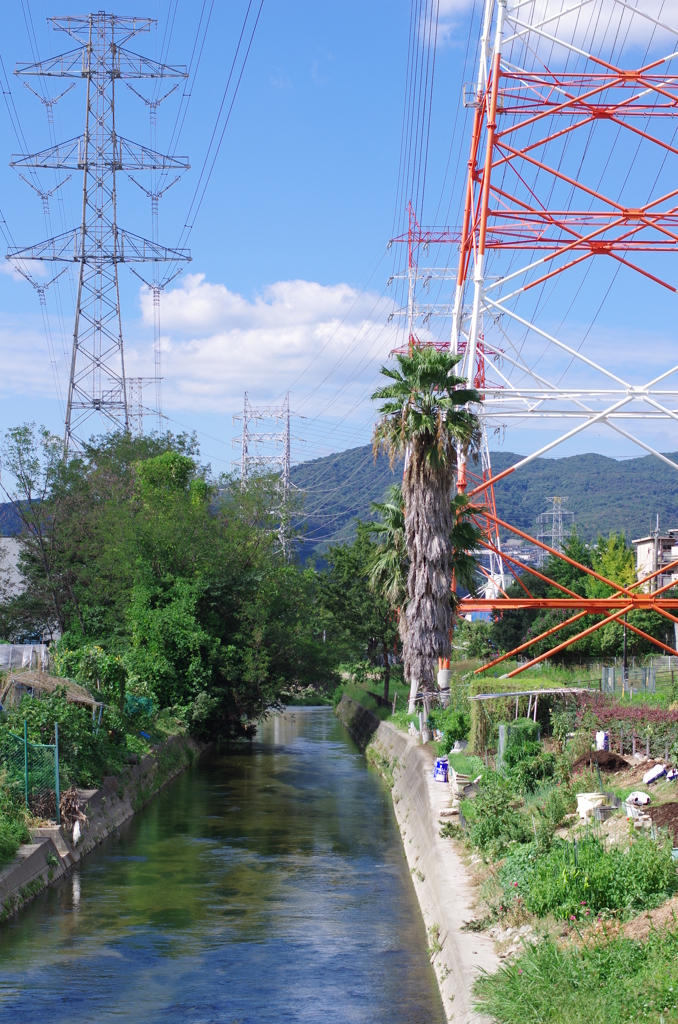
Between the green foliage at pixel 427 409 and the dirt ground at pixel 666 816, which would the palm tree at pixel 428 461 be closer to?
the green foliage at pixel 427 409

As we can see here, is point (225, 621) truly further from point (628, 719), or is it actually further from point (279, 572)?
point (628, 719)

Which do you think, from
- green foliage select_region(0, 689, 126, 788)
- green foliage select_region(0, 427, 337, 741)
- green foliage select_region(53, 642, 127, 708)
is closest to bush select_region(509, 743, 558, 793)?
green foliage select_region(0, 689, 126, 788)

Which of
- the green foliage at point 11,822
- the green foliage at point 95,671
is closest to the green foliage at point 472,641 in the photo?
the green foliage at point 95,671

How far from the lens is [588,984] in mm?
9719

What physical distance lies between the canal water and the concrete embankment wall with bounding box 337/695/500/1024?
42 centimetres

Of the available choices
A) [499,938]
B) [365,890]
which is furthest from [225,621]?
[499,938]

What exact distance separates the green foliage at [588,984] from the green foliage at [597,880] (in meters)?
0.95

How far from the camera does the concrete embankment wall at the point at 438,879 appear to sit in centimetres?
1228

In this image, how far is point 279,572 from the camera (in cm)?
5244

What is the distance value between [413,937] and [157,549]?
102 feet

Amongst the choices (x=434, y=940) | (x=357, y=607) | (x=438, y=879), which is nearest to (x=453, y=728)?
(x=438, y=879)

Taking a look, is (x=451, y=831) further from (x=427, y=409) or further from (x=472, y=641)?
(x=472, y=641)

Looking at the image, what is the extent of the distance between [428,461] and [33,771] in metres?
14.2

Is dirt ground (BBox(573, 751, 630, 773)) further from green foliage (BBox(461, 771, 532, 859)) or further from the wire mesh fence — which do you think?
the wire mesh fence
